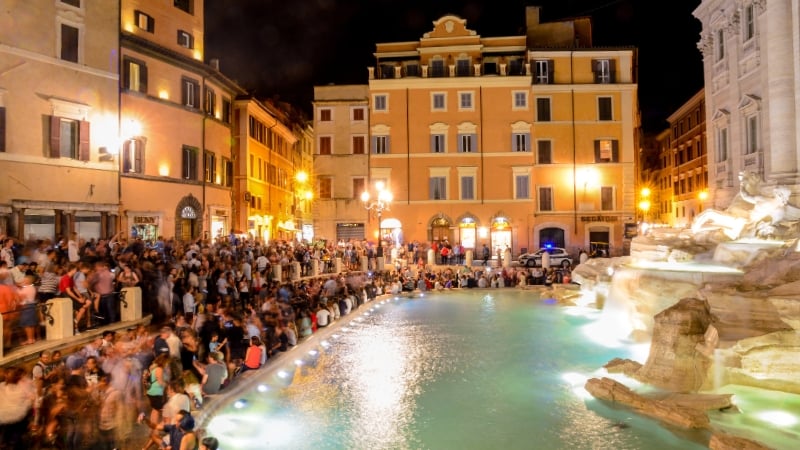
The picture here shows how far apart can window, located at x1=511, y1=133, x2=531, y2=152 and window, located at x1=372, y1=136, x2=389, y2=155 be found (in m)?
8.56

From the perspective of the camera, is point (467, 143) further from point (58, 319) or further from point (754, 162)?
point (58, 319)

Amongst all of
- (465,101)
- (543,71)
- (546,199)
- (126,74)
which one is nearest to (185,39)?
(126,74)

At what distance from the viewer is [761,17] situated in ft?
65.7

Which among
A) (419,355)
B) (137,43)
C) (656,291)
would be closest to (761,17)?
(656,291)

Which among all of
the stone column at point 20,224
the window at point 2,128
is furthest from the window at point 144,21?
the stone column at point 20,224

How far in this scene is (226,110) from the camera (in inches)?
1359

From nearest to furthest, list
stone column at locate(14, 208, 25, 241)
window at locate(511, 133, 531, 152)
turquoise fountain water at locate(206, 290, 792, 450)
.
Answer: turquoise fountain water at locate(206, 290, 792, 450), stone column at locate(14, 208, 25, 241), window at locate(511, 133, 531, 152)

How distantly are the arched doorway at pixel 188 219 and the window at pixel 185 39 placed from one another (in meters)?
7.41

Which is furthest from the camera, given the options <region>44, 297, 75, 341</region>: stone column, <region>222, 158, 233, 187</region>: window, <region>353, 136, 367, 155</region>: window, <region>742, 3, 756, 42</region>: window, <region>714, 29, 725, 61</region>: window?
<region>353, 136, 367, 155</region>: window

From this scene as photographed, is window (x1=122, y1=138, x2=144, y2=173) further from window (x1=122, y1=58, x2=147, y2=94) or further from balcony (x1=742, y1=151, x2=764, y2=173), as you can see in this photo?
balcony (x1=742, y1=151, x2=764, y2=173)

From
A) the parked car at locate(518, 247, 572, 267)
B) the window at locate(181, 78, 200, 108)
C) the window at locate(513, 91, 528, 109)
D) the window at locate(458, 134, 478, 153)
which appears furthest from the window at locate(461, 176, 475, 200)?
the window at locate(181, 78, 200, 108)

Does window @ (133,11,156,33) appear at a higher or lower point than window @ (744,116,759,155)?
higher

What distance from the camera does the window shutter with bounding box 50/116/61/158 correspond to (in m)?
21.7

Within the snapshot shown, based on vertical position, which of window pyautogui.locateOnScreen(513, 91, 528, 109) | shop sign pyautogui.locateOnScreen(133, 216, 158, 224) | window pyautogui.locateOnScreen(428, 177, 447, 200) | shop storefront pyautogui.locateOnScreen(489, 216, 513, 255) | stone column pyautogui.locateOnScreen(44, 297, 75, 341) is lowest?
stone column pyautogui.locateOnScreen(44, 297, 75, 341)
